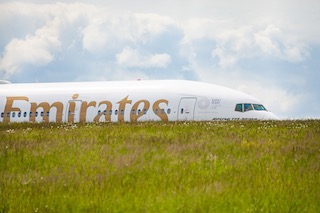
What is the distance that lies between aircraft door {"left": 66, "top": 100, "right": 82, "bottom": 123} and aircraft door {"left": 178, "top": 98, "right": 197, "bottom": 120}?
8106 millimetres

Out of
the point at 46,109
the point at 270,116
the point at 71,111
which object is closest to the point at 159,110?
the point at 71,111

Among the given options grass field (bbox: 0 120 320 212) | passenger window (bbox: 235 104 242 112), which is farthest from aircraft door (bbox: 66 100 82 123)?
grass field (bbox: 0 120 320 212)

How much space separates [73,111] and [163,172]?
2755cm

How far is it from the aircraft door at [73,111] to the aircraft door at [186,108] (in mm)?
8106

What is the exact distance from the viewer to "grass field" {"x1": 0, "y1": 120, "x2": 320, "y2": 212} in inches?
526

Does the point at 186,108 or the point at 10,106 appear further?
the point at 10,106

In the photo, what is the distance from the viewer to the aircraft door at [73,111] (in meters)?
42.2

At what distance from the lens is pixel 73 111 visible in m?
42.4

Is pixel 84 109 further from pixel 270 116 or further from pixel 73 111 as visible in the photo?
pixel 270 116

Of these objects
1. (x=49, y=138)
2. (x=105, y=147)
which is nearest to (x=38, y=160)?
(x=105, y=147)

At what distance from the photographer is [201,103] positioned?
3881cm

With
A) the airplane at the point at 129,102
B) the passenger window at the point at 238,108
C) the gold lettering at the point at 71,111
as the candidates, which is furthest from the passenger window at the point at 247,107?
the gold lettering at the point at 71,111

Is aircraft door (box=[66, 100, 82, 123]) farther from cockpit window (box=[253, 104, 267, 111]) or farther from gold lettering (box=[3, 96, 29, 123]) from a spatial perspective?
cockpit window (box=[253, 104, 267, 111])

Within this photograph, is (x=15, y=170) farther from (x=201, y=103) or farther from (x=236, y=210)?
(x=201, y=103)
